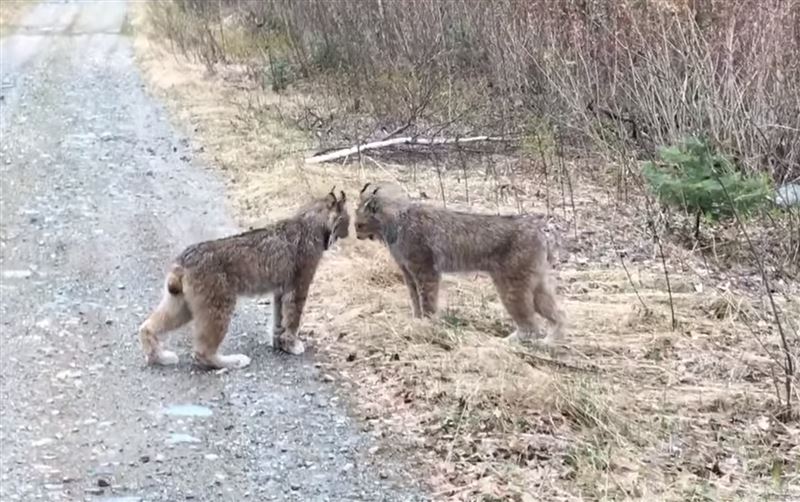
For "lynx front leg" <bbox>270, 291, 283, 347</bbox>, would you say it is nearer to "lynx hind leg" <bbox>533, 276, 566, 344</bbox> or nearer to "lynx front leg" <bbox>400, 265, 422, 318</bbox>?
"lynx front leg" <bbox>400, 265, 422, 318</bbox>

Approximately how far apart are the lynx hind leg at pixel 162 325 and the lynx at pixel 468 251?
1.52m

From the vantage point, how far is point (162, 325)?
6.82m

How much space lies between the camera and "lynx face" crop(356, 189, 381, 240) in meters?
7.71

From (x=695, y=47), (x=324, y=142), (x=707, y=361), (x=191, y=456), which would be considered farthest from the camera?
(x=324, y=142)

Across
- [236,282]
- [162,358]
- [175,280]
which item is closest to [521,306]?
[236,282]

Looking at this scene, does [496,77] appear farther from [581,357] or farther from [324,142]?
[581,357]

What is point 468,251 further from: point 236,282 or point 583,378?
point 236,282

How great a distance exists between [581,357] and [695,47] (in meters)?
4.84

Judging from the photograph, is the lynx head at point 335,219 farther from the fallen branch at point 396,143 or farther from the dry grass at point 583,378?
the fallen branch at point 396,143

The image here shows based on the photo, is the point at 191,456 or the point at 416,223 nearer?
the point at 191,456

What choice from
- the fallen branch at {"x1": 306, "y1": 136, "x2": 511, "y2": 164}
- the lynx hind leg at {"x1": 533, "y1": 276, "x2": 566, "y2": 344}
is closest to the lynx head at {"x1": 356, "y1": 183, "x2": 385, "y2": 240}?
the lynx hind leg at {"x1": 533, "y1": 276, "x2": 566, "y2": 344}

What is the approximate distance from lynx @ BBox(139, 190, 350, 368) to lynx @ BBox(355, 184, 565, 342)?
429 mm

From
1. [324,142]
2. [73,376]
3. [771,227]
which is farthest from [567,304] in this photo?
[324,142]

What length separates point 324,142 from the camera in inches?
521
